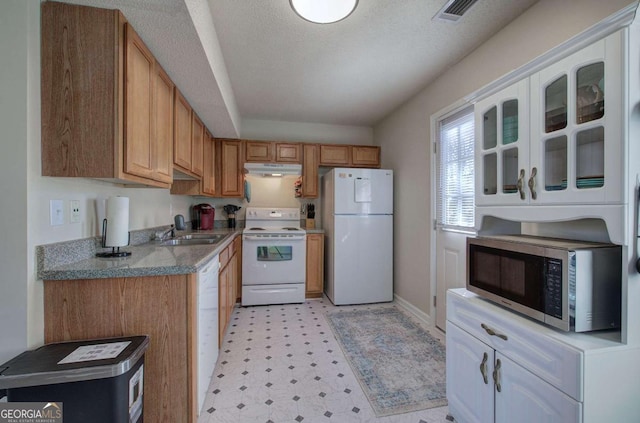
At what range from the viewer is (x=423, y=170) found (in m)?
2.85

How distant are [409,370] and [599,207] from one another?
1.63 metres

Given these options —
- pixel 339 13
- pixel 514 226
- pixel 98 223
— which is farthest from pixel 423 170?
pixel 98 223

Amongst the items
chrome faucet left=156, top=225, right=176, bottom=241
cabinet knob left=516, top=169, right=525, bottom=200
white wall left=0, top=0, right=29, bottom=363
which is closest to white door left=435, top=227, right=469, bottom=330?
cabinet knob left=516, top=169, right=525, bottom=200

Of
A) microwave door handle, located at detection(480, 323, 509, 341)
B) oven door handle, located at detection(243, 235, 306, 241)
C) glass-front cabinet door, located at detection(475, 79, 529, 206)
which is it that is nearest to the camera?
microwave door handle, located at detection(480, 323, 509, 341)

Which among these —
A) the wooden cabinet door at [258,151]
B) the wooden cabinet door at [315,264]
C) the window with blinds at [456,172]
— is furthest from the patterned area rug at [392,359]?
the wooden cabinet door at [258,151]

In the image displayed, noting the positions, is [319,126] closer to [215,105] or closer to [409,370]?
[215,105]

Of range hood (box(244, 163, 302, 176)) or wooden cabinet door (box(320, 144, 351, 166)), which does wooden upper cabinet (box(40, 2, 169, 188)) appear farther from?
wooden cabinet door (box(320, 144, 351, 166))

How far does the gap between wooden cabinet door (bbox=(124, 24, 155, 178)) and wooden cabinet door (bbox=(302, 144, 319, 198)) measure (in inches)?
89.1

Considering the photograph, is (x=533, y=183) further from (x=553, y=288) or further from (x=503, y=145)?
(x=553, y=288)

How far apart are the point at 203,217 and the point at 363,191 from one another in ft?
6.88

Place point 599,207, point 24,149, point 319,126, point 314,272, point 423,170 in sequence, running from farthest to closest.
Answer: point 319,126 < point 314,272 < point 423,170 < point 24,149 < point 599,207

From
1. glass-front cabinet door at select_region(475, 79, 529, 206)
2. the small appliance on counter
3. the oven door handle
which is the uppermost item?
glass-front cabinet door at select_region(475, 79, 529, 206)

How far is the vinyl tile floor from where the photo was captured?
1600 mm

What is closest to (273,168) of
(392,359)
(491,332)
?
(392,359)
